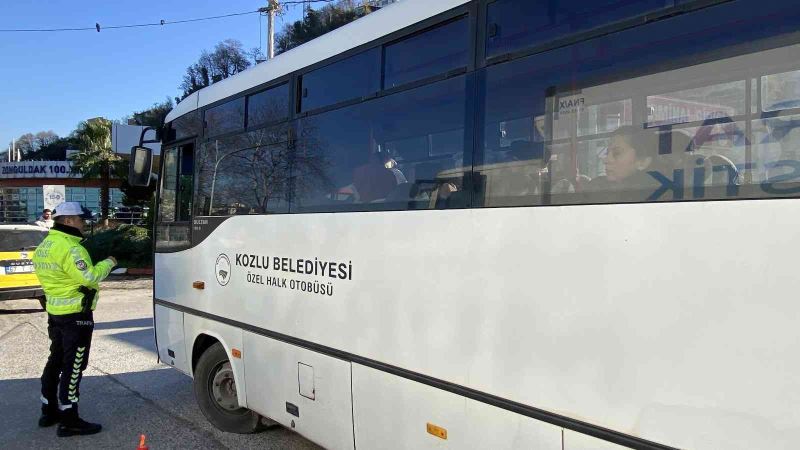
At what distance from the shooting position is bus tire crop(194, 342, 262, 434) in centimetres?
484

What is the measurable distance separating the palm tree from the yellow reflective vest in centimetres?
2730

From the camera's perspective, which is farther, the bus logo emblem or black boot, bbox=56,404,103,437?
black boot, bbox=56,404,103,437

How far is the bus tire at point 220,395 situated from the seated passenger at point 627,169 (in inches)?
143

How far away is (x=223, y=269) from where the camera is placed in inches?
184

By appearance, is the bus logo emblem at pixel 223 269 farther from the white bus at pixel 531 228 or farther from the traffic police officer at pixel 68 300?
the traffic police officer at pixel 68 300

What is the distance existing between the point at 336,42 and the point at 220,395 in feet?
10.5

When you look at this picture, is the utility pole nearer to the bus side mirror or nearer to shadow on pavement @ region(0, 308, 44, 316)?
shadow on pavement @ region(0, 308, 44, 316)

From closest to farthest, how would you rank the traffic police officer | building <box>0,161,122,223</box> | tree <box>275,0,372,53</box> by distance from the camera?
the traffic police officer
tree <box>275,0,372,53</box>
building <box>0,161,122,223</box>

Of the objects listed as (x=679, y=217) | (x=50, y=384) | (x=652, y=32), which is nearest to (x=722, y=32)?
(x=652, y=32)

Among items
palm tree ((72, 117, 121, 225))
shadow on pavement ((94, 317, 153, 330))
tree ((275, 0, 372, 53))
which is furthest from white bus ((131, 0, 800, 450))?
tree ((275, 0, 372, 53))

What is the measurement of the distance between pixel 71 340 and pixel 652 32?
5.10 meters

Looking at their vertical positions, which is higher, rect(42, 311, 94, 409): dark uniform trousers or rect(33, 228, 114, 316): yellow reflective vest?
rect(33, 228, 114, 316): yellow reflective vest

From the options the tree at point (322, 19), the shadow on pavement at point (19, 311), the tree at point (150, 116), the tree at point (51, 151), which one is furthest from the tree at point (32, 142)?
the shadow on pavement at point (19, 311)

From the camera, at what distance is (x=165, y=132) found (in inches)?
232
